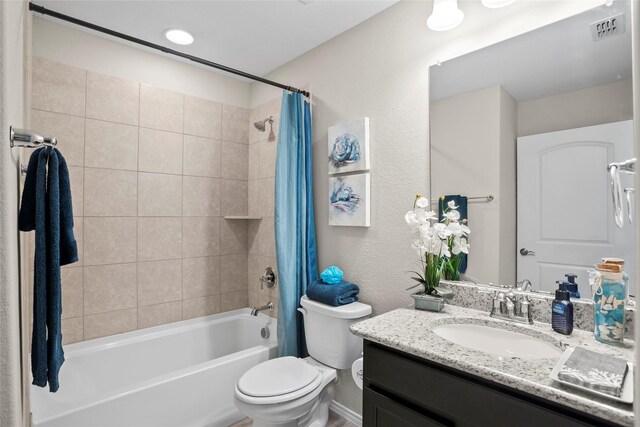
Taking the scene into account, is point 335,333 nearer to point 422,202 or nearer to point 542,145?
point 422,202

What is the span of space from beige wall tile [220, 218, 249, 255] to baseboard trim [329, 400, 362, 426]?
148 centimetres

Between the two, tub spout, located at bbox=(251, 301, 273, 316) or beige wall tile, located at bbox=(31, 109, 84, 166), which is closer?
beige wall tile, located at bbox=(31, 109, 84, 166)

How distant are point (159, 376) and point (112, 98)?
1.90 metres

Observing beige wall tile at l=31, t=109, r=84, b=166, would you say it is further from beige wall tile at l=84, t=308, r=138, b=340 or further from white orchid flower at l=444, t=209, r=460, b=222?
white orchid flower at l=444, t=209, r=460, b=222

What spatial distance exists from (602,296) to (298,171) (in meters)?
1.70

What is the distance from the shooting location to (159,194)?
2506mm

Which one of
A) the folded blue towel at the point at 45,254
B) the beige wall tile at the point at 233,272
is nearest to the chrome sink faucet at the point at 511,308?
the folded blue towel at the point at 45,254

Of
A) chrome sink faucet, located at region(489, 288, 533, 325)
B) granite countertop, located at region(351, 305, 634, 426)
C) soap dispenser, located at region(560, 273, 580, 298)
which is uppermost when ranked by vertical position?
soap dispenser, located at region(560, 273, 580, 298)

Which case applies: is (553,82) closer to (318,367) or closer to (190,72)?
(318,367)

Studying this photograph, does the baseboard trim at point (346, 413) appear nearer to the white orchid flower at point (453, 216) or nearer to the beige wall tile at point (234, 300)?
the beige wall tile at point (234, 300)

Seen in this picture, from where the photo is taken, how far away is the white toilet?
1597 mm

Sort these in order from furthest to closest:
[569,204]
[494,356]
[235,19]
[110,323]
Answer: [110,323]
[235,19]
[569,204]
[494,356]

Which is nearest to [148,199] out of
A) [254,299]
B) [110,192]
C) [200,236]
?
[110,192]

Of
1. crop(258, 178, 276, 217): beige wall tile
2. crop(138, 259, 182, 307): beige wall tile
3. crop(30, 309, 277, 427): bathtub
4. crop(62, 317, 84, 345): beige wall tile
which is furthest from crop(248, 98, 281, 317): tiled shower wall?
crop(62, 317, 84, 345): beige wall tile
